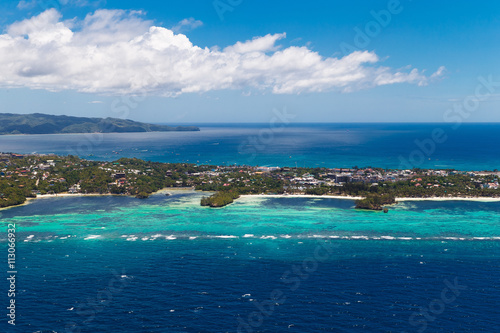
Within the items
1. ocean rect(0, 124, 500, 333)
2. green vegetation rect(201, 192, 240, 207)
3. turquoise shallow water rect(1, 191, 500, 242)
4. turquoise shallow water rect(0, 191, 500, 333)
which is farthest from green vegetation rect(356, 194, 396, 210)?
green vegetation rect(201, 192, 240, 207)

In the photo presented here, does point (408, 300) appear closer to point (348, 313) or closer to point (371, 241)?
point (348, 313)

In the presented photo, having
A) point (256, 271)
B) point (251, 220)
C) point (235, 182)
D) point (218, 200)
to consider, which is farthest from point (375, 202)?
point (256, 271)

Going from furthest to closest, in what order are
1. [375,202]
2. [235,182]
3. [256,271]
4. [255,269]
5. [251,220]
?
[235,182], [375,202], [251,220], [255,269], [256,271]

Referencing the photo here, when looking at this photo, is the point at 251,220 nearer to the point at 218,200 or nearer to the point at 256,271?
the point at 218,200

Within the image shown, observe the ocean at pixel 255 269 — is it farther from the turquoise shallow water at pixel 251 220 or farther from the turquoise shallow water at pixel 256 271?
the turquoise shallow water at pixel 251 220

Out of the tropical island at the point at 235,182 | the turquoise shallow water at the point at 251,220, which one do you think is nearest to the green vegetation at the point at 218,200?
the tropical island at the point at 235,182

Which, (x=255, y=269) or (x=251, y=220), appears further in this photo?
(x=251, y=220)

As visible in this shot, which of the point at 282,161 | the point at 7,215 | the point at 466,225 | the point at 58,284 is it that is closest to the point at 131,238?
the point at 58,284
